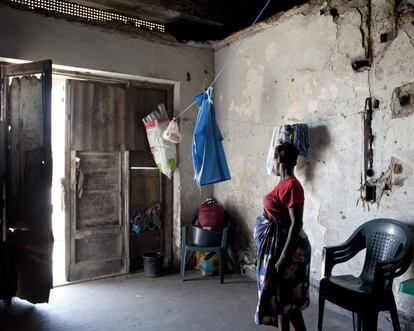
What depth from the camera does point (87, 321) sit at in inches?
117

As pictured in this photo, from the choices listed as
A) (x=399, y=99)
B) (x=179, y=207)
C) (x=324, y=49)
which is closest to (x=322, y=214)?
(x=399, y=99)

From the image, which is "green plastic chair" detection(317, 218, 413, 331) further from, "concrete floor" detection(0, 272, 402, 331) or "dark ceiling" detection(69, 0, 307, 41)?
"dark ceiling" detection(69, 0, 307, 41)

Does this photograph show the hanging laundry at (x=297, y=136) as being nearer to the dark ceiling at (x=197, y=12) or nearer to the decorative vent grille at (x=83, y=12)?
the dark ceiling at (x=197, y=12)

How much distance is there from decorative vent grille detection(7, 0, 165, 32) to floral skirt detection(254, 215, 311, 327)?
2841mm

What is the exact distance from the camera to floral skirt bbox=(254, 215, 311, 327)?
221 cm

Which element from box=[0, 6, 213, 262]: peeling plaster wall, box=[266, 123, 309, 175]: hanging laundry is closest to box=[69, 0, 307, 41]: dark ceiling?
box=[0, 6, 213, 262]: peeling plaster wall

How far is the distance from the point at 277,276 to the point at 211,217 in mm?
1829

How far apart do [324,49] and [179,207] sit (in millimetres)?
2283

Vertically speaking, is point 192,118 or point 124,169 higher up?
point 192,118

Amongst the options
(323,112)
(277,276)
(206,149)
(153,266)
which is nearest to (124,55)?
(206,149)

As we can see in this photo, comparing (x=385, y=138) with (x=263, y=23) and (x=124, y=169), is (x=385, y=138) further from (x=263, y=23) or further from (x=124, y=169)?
(x=124, y=169)

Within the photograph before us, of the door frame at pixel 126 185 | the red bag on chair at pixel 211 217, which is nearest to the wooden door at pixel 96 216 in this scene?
the door frame at pixel 126 185

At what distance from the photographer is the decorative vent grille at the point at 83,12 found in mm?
3542

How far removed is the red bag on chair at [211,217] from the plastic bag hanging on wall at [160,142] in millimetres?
584
